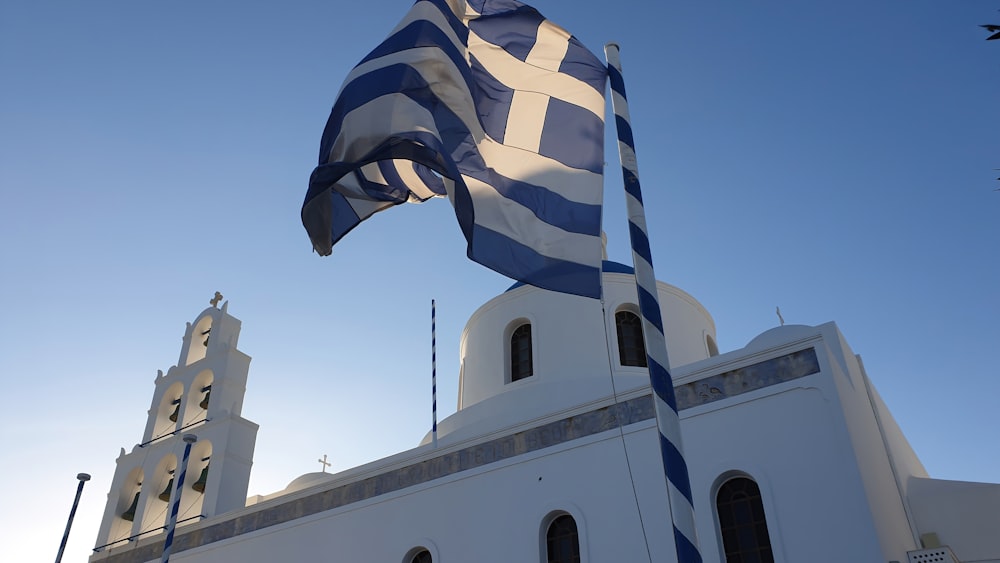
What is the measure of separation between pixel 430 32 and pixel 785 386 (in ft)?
17.8

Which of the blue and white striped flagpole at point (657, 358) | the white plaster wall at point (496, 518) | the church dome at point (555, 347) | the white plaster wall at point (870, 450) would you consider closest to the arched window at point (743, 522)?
the white plaster wall at point (496, 518)

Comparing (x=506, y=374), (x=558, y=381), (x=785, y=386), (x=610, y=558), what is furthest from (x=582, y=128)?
(x=506, y=374)

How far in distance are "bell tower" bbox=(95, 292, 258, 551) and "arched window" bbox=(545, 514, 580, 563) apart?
20.3 ft

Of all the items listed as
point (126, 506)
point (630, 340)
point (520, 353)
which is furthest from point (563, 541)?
point (126, 506)

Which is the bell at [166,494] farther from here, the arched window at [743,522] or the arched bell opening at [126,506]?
the arched window at [743,522]

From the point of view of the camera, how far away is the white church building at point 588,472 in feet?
26.6

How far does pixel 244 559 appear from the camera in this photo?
1181cm

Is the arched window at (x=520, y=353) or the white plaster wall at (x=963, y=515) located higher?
the arched window at (x=520, y=353)

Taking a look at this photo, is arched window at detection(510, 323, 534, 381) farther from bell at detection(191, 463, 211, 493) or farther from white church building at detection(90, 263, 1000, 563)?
bell at detection(191, 463, 211, 493)

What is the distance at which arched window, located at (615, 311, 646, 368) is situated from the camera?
12250 mm

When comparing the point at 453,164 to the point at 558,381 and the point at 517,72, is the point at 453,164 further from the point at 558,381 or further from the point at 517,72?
the point at 558,381

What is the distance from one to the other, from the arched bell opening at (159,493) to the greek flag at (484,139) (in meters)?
9.66

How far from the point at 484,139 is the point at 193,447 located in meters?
10.3

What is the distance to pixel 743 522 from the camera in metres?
8.27
